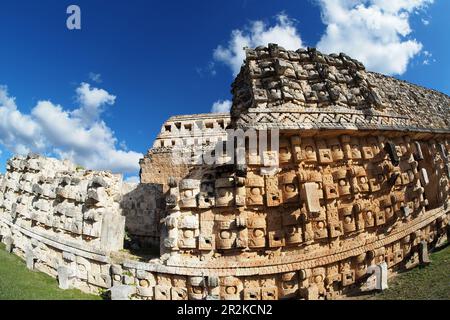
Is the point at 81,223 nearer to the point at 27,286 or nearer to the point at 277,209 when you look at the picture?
the point at 27,286

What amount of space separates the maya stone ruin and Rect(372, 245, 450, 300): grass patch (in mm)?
427

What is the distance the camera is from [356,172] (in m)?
9.42

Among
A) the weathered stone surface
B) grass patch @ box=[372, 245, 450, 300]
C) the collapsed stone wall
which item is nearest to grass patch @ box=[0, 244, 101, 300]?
the collapsed stone wall

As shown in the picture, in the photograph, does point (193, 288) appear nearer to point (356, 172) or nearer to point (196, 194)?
point (196, 194)

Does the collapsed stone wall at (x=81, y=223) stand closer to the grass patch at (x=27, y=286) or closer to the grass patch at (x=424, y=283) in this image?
the grass patch at (x=27, y=286)

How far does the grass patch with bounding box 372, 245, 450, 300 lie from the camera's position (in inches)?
289

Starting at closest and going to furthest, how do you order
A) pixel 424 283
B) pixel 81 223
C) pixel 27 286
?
pixel 424 283, pixel 27 286, pixel 81 223

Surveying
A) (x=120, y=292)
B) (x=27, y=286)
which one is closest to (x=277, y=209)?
(x=120, y=292)

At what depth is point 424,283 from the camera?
805cm

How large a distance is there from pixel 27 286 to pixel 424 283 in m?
11.0

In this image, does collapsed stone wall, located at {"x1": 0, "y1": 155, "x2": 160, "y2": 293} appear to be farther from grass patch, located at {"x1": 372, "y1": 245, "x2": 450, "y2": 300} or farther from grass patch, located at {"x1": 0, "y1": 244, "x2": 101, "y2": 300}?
grass patch, located at {"x1": 372, "y1": 245, "x2": 450, "y2": 300}

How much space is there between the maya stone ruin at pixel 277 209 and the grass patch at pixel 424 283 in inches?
16.8
